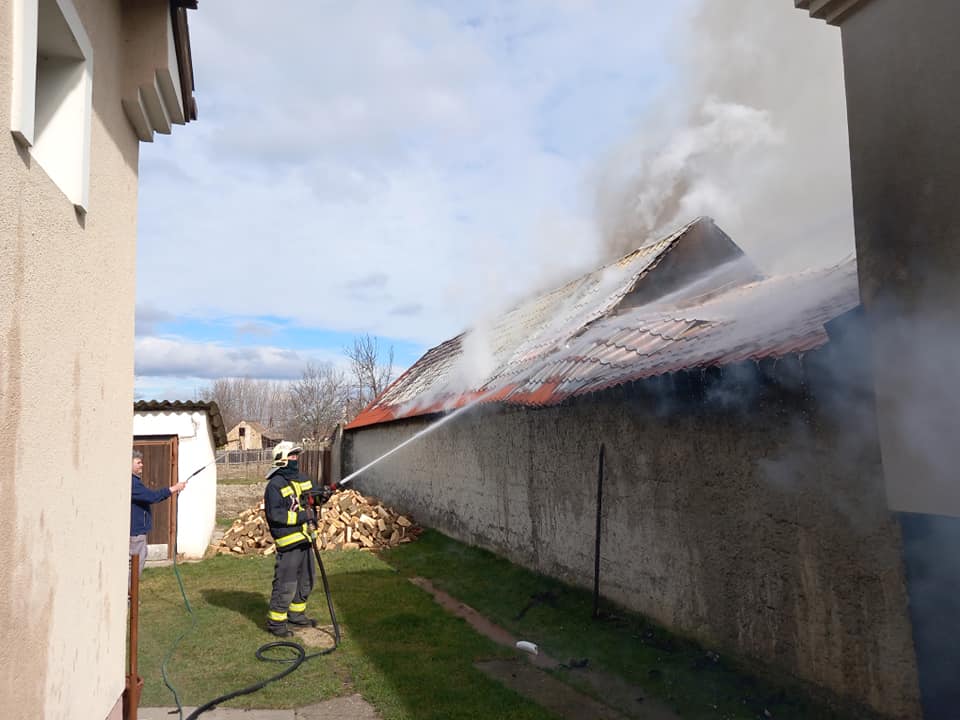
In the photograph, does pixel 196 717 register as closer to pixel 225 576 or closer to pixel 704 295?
pixel 225 576

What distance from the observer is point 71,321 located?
309 cm

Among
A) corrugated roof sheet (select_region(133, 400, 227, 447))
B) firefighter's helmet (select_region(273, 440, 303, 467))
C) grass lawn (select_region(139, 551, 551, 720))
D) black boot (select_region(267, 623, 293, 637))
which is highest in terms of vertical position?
corrugated roof sheet (select_region(133, 400, 227, 447))

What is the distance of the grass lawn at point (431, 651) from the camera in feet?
17.4

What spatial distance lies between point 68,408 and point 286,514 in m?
4.66

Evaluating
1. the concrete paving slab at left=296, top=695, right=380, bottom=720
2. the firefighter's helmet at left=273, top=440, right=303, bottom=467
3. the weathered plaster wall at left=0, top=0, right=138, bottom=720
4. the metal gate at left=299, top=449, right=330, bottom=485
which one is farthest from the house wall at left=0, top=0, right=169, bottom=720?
the metal gate at left=299, top=449, right=330, bottom=485

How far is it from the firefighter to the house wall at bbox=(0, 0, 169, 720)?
3.24m

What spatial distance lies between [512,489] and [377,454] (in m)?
8.08

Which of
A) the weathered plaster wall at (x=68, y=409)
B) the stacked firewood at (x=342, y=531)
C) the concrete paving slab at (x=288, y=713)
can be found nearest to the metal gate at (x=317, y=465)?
the stacked firewood at (x=342, y=531)

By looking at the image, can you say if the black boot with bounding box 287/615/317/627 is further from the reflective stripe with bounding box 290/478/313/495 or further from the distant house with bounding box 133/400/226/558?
the distant house with bounding box 133/400/226/558

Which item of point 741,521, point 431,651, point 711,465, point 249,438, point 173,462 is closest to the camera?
point 741,521

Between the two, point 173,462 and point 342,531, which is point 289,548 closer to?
point 173,462

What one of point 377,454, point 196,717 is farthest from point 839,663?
point 377,454

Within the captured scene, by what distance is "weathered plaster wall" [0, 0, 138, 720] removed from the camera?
2385mm

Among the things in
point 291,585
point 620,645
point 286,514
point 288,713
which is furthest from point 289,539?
point 620,645
